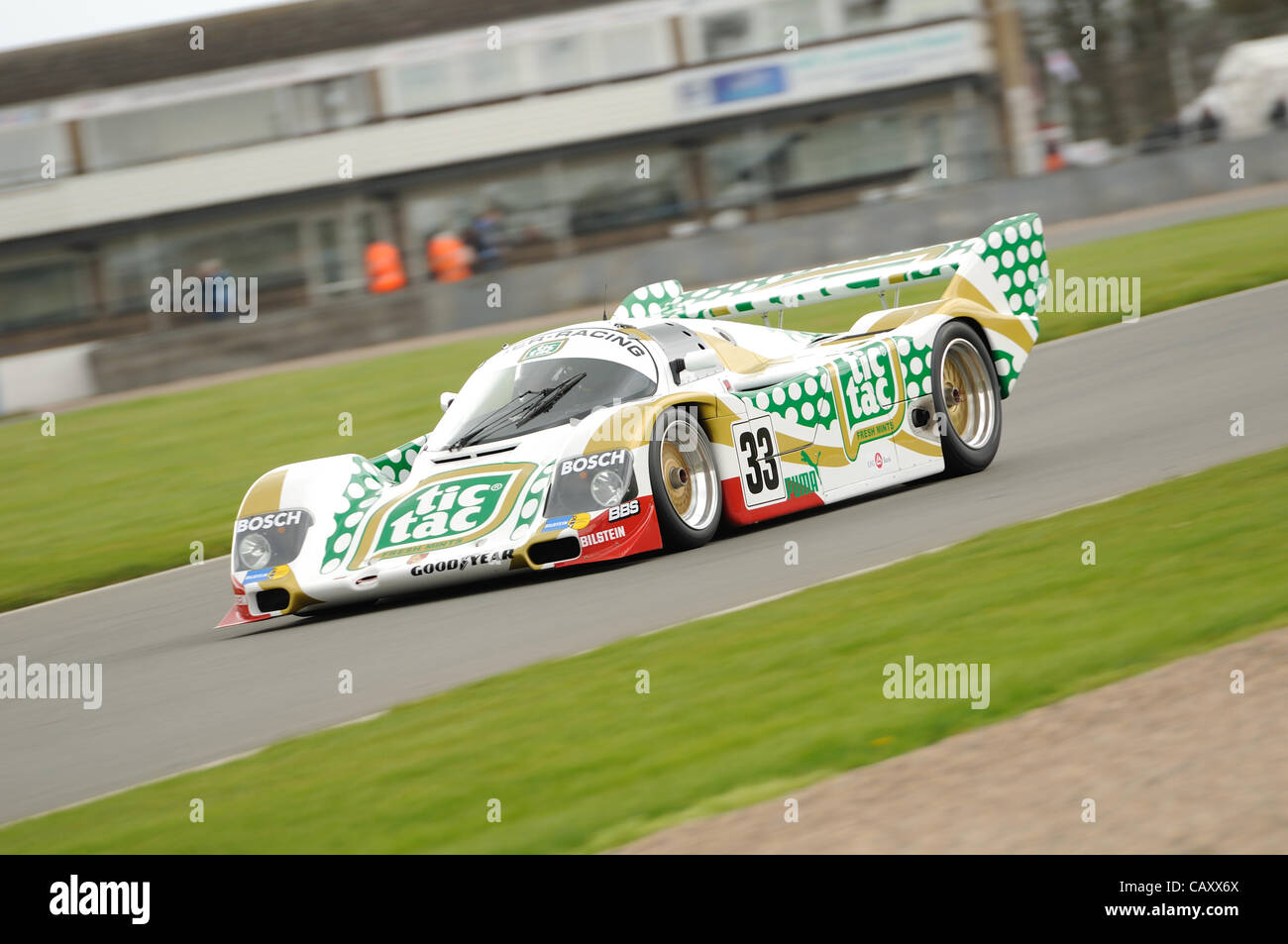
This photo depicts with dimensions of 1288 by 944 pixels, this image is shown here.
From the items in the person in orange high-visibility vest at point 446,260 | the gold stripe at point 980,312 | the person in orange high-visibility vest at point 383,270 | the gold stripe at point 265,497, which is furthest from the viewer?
the person in orange high-visibility vest at point 383,270

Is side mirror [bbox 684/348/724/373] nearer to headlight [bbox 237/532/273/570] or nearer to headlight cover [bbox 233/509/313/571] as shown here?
headlight cover [bbox 233/509/313/571]

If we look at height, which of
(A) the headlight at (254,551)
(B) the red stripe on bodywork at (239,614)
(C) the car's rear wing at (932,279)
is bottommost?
(B) the red stripe on bodywork at (239,614)

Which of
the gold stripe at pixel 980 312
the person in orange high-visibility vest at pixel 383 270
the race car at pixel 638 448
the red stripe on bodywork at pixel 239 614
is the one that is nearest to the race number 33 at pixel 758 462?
the race car at pixel 638 448

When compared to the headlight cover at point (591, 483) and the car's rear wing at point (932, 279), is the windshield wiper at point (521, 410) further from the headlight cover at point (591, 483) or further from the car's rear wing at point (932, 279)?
the car's rear wing at point (932, 279)

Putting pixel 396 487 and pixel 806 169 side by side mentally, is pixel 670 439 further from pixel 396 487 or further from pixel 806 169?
pixel 806 169

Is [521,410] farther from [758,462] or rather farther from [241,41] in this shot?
[241,41]

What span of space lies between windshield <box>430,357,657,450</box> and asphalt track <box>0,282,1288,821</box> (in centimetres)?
83

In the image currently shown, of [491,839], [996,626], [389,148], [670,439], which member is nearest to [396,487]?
[670,439]

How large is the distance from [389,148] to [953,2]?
1276cm

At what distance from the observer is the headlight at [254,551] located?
935cm

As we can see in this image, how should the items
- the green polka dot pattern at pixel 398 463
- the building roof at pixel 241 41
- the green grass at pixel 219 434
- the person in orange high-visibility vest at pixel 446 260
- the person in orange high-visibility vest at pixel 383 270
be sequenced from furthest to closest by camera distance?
the building roof at pixel 241 41 → the person in orange high-visibility vest at pixel 383 270 → the person in orange high-visibility vest at pixel 446 260 → the green grass at pixel 219 434 → the green polka dot pattern at pixel 398 463

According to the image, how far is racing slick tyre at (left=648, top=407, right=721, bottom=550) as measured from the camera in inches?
361

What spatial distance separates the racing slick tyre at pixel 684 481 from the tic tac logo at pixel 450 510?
75cm
